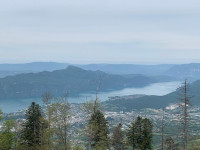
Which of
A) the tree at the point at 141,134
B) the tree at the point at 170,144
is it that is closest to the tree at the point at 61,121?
the tree at the point at 141,134

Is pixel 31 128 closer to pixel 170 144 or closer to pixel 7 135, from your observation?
pixel 7 135

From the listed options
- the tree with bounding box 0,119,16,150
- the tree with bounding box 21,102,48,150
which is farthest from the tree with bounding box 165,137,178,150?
the tree with bounding box 0,119,16,150

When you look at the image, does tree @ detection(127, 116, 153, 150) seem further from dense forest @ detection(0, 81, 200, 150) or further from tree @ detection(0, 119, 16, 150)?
tree @ detection(0, 119, 16, 150)

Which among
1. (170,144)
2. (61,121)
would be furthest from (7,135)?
(170,144)

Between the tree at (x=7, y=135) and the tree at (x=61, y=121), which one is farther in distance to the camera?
the tree at (x=7, y=135)

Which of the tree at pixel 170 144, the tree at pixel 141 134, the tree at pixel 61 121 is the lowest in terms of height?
the tree at pixel 170 144

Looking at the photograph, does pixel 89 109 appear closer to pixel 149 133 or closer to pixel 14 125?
pixel 14 125

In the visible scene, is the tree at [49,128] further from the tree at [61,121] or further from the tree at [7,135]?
the tree at [7,135]

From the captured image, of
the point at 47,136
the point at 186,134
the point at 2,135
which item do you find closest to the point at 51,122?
the point at 47,136
